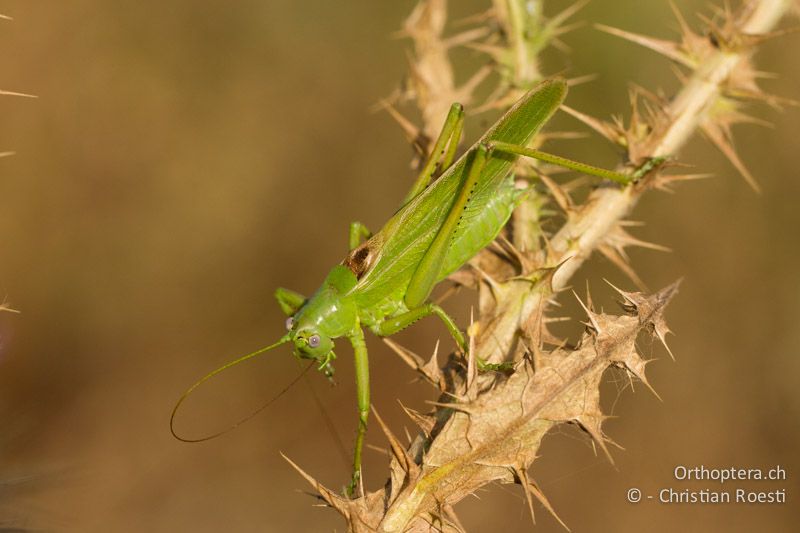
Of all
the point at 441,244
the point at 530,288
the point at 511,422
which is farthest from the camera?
the point at 441,244

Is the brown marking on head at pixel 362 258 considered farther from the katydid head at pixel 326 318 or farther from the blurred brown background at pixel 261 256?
the blurred brown background at pixel 261 256

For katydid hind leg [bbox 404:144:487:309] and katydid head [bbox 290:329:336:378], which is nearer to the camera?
katydid hind leg [bbox 404:144:487:309]

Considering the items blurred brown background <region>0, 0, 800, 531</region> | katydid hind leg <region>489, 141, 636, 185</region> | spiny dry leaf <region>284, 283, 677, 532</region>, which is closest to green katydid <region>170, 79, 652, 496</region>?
katydid hind leg <region>489, 141, 636, 185</region>

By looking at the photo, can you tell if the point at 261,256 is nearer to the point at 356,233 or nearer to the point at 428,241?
the point at 356,233

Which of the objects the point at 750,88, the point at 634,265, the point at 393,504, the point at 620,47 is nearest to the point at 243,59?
the point at 620,47

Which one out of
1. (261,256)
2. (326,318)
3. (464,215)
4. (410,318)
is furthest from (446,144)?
(261,256)

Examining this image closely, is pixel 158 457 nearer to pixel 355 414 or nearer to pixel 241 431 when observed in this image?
pixel 241 431

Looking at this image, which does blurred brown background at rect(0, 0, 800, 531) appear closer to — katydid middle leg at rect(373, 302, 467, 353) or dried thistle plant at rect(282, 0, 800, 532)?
katydid middle leg at rect(373, 302, 467, 353)

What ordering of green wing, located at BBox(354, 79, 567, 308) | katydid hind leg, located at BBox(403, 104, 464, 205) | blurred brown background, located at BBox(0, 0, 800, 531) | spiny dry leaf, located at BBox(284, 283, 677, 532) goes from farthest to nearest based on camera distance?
blurred brown background, located at BBox(0, 0, 800, 531) < katydid hind leg, located at BBox(403, 104, 464, 205) < green wing, located at BBox(354, 79, 567, 308) < spiny dry leaf, located at BBox(284, 283, 677, 532)

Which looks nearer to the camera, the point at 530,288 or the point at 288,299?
the point at 530,288
